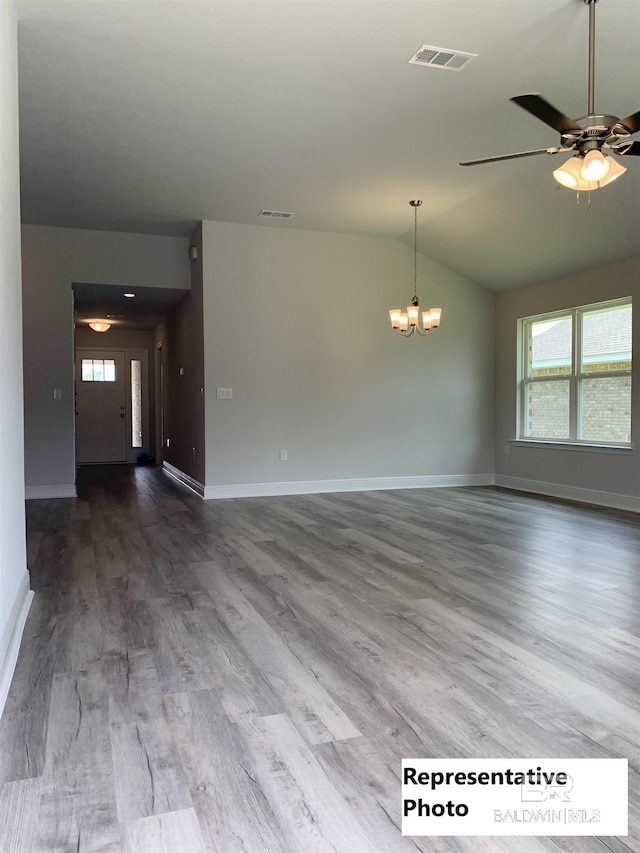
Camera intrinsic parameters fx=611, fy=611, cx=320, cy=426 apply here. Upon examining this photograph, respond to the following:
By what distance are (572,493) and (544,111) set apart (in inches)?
188

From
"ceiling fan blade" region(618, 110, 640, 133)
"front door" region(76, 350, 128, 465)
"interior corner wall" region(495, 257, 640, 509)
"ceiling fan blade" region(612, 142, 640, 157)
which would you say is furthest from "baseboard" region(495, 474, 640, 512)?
"front door" region(76, 350, 128, 465)

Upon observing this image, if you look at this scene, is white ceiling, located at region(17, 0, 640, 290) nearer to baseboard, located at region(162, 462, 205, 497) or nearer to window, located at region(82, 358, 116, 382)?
baseboard, located at region(162, 462, 205, 497)

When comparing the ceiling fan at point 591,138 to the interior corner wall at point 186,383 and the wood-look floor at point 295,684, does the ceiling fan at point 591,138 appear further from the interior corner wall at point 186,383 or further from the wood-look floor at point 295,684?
the interior corner wall at point 186,383

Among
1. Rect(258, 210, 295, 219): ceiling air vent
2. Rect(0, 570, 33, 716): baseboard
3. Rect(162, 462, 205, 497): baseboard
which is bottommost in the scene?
Rect(162, 462, 205, 497): baseboard

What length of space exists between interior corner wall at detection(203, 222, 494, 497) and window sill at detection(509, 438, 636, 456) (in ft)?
1.97

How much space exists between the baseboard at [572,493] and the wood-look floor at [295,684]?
5.46 feet

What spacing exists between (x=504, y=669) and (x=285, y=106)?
3642mm

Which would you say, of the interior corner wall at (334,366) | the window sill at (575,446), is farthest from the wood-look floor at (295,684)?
the interior corner wall at (334,366)

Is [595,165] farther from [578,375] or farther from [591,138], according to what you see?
[578,375]

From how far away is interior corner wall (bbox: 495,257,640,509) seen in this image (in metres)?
5.98

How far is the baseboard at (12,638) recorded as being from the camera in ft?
6.93

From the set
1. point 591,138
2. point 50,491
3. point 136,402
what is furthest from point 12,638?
point 136,402

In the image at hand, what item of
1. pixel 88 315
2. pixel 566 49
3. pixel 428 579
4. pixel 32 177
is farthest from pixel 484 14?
pixel 88 315

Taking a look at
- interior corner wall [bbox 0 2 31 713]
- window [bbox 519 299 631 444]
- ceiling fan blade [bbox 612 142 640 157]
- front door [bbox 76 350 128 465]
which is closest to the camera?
interior corner wall [bbox 0 2 31 713]
